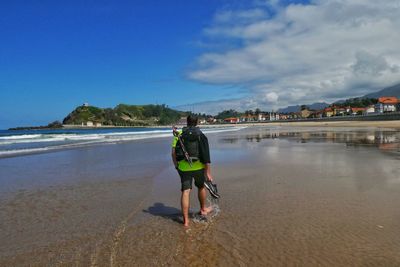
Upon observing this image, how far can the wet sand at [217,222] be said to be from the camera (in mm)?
3982

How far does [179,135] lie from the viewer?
5.54 m

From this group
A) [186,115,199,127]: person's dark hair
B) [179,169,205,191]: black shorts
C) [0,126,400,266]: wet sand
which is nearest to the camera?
[0,126,400,266]: wet sand

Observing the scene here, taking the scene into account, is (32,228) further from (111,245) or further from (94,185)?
(94,185)

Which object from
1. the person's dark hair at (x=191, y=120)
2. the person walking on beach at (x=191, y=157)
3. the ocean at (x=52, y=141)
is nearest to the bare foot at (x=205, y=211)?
the person walking on beach at (x=191, y=157)

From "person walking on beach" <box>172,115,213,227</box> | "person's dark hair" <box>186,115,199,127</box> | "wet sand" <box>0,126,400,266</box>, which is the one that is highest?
"person's dark hair" <box>186,115,199,127</box>

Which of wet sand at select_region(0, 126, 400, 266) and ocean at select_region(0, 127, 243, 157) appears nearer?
wet sand at select_region(0, 126, 400, 266)

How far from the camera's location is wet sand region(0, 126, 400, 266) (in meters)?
3.98

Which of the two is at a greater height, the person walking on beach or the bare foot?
the person walking on beach

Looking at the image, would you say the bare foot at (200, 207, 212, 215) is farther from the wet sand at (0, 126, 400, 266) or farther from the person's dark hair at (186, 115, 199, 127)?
the person's dark hair at (186, 115, 199, 127)

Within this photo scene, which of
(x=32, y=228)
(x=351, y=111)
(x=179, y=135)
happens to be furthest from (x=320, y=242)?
(x=351, y=111)

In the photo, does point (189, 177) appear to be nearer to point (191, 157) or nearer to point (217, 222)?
point (191, 157)

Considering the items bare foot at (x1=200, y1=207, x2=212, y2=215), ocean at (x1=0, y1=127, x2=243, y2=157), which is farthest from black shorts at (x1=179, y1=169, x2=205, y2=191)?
ocean at (x1=0, y1=127, x2=243, y2=157)

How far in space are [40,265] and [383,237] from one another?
14.5 ft

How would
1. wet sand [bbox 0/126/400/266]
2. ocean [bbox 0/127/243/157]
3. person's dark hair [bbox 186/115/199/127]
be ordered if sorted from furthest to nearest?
ocean [bbox 0/127/243/157] → person's dark hair [bbox 186/115/199/127] → wet sand [bbox 0/126/400/266]
